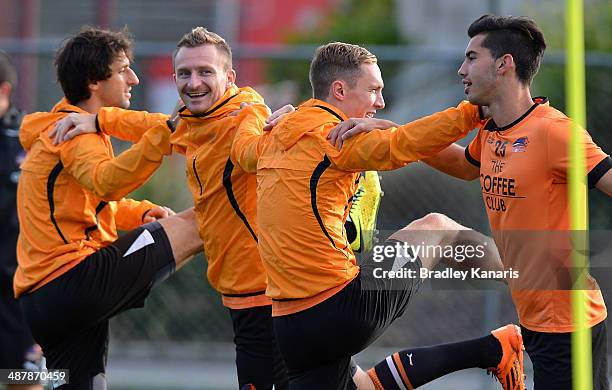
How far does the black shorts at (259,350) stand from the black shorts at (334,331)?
→ 35cm

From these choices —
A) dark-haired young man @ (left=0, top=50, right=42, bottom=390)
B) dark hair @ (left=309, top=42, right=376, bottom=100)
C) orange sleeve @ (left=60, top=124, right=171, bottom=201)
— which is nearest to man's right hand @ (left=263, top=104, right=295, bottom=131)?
dark hair @ (left=309, top=42, right=376, bottom=100)

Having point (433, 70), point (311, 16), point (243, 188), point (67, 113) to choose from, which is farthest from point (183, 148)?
point (311, 16)

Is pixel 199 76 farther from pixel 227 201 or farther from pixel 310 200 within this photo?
pixel 310 200

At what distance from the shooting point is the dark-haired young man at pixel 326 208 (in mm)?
4906

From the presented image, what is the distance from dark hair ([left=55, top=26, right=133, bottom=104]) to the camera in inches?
236

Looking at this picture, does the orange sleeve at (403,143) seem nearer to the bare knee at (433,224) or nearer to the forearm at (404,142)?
the forearm at (404,142)

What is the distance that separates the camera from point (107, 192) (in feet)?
18.4

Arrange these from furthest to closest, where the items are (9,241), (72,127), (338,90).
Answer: (9,241), (72,127), (338,90)

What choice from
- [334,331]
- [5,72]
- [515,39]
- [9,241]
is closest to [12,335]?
[9,241]

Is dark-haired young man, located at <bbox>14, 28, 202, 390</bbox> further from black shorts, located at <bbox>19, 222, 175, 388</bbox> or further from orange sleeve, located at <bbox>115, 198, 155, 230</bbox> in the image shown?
orange sleeve, located at <bbox>115, 198, 155, 230</bbox>

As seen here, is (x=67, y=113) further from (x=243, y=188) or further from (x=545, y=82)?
(x=545, y=82)

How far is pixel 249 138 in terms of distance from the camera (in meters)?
5.29

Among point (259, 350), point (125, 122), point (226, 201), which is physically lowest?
point (259, 350)

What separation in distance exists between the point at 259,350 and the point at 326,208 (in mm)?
866
